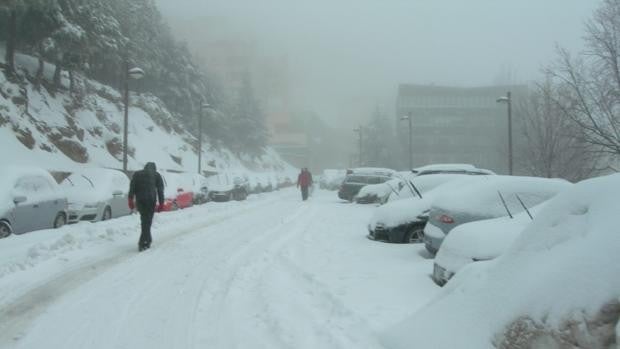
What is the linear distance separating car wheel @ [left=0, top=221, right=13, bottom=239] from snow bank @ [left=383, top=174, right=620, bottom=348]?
986cm

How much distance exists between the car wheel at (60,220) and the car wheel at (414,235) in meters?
8.65

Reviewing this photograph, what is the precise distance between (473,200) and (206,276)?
14.9ft

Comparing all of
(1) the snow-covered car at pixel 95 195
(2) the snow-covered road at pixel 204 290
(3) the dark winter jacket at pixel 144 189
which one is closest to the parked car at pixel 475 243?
(2) the snow-covered road at pixel 204 290

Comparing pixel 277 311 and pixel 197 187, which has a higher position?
pixel 197 187

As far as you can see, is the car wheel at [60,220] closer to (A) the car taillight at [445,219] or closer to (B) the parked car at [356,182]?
(A) the car taillight at [445,219]

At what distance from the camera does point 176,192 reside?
21.0 meters

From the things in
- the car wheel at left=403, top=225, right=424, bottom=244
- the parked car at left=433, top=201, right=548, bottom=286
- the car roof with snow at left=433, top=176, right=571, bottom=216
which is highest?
the car roof with snow at left=433, top=176, right=571, bottom=216

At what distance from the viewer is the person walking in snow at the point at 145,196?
33.0ft

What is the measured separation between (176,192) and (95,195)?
18.3ft

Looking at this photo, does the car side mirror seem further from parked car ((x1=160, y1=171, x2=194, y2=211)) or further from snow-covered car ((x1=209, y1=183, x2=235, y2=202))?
snow-covered car ((x1=209, y1=183, x2=235, y2=202))

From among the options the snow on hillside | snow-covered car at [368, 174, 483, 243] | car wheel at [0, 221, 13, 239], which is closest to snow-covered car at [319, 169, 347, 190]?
the snow on hillside

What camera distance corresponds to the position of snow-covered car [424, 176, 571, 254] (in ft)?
28.5

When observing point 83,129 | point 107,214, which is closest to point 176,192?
point 107,214

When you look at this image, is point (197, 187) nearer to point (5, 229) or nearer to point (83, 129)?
point (83, 129)
